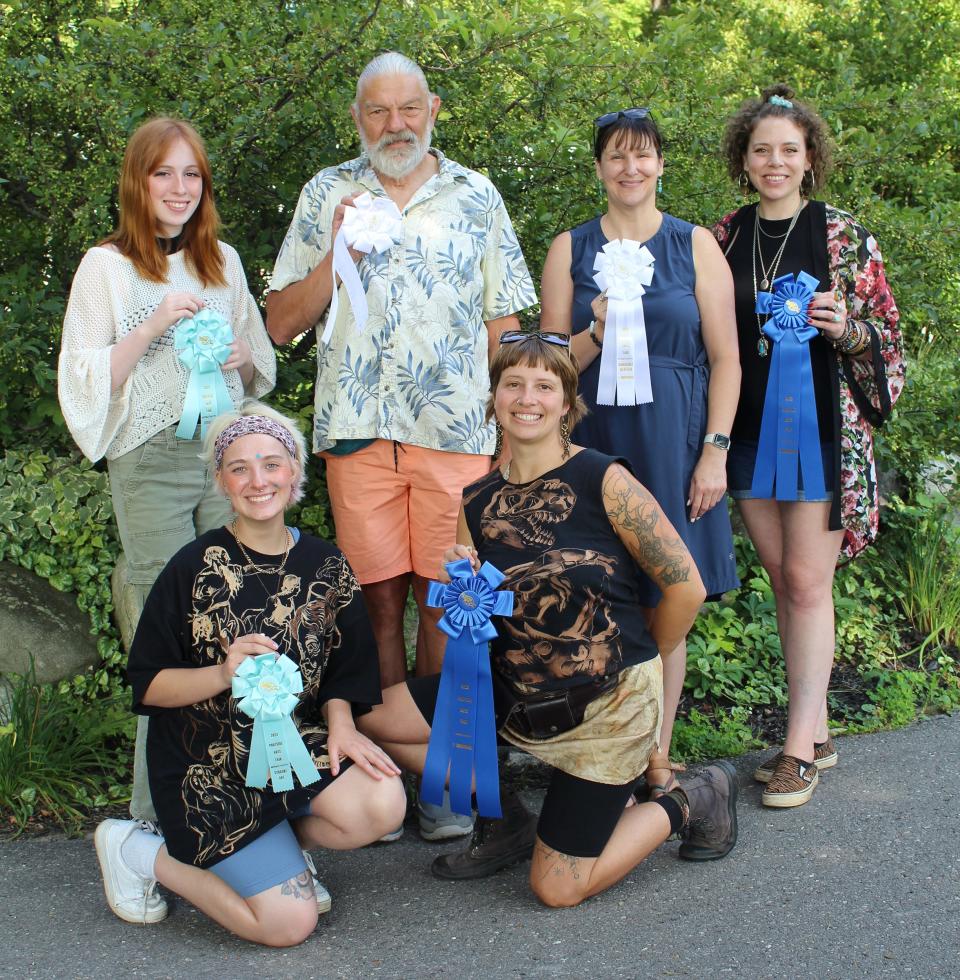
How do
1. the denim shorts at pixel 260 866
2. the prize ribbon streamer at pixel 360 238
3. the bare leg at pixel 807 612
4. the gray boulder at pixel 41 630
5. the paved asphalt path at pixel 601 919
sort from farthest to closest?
the gray boulder at pixel 41 630 < the bare leg at pixel 807 612 < the prize ribbon streamer at pixel 360 238 < the denim shorts at pixel 260 866 < the paved asphalt path at pixel 601 919

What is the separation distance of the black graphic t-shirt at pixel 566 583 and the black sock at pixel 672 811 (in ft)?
1.44

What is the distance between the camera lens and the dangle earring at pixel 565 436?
329 cm

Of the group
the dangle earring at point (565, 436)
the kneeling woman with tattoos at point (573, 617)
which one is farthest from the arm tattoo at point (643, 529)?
the dangle earring at point (565, 436)

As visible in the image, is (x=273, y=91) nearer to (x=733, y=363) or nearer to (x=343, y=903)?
(x=733, y=363)

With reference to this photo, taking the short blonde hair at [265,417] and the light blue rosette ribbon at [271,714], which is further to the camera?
the short blonde hair at [265,417]

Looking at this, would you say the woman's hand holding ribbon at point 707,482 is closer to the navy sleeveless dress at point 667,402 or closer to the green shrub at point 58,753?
the navy sleeveless dress at point 667,402

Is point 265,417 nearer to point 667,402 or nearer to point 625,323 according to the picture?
point 625,323

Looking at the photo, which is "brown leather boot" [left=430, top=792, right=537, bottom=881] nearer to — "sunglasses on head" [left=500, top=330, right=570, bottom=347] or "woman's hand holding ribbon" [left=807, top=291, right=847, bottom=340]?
"sunglasses on head" [left=500, top=330, right=570, bottom=347]

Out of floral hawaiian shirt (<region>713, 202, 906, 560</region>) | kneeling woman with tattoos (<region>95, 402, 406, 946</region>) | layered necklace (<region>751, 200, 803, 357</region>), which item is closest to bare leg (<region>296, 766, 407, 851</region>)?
kneeling woman with tattoos (<region>95, 402, 406, 946</region>)

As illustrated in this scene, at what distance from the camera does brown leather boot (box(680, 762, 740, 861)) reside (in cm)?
340

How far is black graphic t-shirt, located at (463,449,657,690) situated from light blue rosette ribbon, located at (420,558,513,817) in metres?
0.12

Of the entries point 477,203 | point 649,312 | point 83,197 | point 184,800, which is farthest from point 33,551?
point 649,312

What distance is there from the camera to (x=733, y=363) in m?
3.62

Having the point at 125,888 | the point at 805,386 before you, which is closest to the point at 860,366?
the point at 805,386
